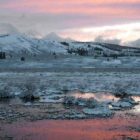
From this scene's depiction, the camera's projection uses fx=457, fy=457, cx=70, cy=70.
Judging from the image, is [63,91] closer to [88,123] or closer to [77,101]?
[77,101]

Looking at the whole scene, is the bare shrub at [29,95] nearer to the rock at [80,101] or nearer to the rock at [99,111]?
the rock at [80,101]

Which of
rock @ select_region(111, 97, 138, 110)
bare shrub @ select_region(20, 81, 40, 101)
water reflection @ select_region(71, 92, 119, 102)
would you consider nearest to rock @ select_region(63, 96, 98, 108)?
rock @ select_region(111, 97, 138, 110)

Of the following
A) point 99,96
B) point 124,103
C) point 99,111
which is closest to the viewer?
point 99,111

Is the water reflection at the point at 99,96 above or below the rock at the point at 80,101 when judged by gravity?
below

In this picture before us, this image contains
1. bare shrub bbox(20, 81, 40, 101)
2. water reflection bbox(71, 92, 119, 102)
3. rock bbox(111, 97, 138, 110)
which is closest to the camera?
rock bbox(111, 97, 138, 110)

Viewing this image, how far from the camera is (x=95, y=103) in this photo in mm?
28578

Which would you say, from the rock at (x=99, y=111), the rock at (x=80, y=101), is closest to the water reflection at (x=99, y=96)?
the rock at (x=80, y=101)

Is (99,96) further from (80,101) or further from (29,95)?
(29,95)

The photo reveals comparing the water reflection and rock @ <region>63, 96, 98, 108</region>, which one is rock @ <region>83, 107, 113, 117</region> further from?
the water reflection

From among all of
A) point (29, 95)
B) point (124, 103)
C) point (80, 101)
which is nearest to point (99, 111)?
point (124, 103)

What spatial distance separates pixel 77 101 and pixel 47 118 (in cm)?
621

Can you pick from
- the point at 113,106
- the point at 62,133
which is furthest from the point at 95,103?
the point at 62,133

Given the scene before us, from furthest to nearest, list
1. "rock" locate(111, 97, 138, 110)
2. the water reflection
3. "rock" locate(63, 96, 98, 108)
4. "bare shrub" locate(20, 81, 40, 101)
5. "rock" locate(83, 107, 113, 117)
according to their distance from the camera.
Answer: "bare shrub" locate(20, 81, 40, 101), the water reflection, "rock" locate(63, 96, 98, 108), "rock" locate(111, 97, 138, 110), "rock" locate(83, 107, 113, 117)

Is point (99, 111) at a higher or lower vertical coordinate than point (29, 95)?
lower
